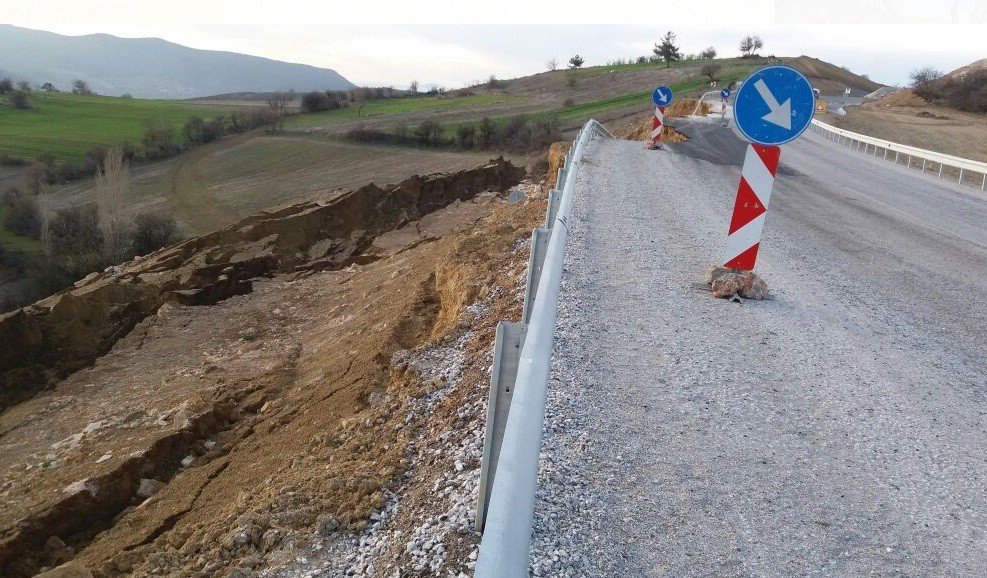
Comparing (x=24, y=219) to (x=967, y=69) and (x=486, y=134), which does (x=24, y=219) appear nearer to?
(x=486, y=134)

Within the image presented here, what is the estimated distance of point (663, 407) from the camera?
3990mm

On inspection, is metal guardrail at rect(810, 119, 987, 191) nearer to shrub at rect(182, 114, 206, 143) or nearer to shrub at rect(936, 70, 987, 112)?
shrub at rect(936, 70, 987, 112)

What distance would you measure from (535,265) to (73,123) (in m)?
80.4

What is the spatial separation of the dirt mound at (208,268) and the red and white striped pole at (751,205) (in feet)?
45.6

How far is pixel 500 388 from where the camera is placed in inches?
114

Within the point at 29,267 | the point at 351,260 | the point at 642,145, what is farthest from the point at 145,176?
the point at 642,145

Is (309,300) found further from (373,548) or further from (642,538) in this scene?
(642,538)

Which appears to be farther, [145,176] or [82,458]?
[145,176]

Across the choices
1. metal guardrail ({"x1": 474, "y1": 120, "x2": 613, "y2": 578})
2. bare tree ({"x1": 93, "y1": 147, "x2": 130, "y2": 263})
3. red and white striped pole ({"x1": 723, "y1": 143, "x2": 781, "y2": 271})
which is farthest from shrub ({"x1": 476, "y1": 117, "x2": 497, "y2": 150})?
metal guardrail ({"x1": 474, "y1": 120, "x2": 613, "y2": 578})

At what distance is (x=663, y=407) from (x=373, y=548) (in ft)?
6.29

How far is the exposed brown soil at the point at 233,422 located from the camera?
15.4 ft

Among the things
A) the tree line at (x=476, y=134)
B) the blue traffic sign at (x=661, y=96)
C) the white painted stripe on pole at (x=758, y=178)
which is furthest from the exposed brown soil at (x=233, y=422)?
the tree line at (x=476, y=134)

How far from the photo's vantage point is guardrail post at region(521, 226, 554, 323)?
13.9ft

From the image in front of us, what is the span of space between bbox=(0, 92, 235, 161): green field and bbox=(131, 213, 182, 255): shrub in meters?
28.5
